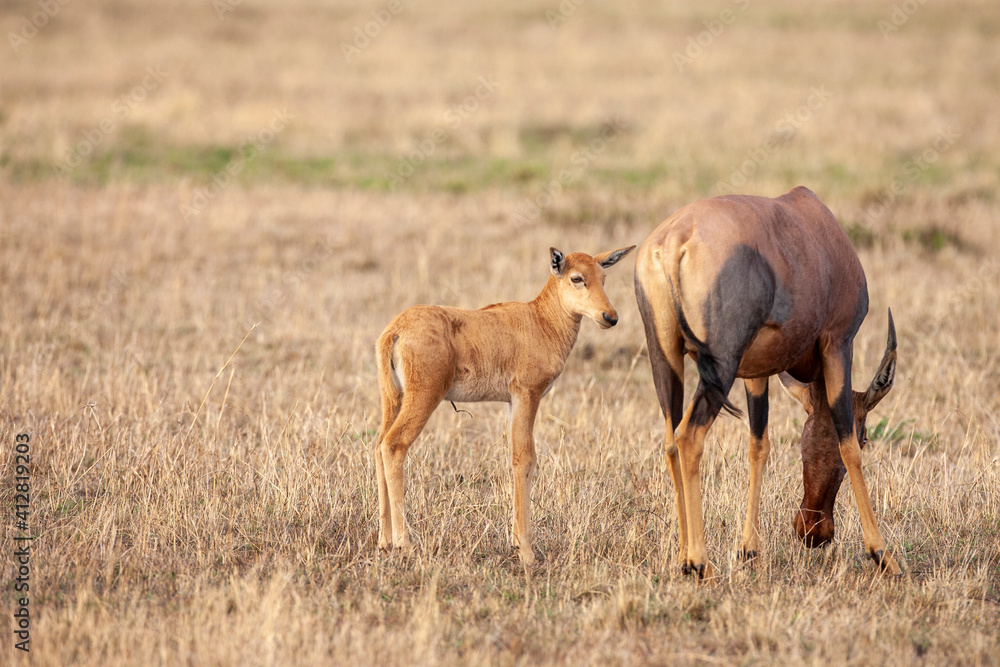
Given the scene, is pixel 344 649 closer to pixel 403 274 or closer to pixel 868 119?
pixel 403 274

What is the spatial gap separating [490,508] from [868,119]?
71.0ft

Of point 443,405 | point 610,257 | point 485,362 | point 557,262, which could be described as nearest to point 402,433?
point 485,362

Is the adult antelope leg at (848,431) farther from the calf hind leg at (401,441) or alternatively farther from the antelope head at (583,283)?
the calf hind leg at (401,441)

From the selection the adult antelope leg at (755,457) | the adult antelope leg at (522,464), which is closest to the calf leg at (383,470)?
the adult antelope leg at (522,464)

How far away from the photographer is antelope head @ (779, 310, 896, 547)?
564cm

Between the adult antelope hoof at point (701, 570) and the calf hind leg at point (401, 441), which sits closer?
the adult antelope hoof at point (701, 570)

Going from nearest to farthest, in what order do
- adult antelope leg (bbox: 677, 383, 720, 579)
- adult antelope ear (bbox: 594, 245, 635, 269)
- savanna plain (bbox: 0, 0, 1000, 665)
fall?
savanna plain (bbox: 0, 0, 1000, 665)
adult antelope leg (bbox: 677, 383, 720, 579)
adult antelope ear (bbox: 594, 245, 635, 269)

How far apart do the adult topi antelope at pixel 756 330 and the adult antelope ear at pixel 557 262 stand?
49 cm

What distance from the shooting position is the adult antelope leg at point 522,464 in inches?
220

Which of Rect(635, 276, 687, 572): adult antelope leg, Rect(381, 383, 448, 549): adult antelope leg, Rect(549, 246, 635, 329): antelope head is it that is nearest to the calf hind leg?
Rect(381, 383, 448, 549): adult antelope leg

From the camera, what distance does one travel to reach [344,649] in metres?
4.36

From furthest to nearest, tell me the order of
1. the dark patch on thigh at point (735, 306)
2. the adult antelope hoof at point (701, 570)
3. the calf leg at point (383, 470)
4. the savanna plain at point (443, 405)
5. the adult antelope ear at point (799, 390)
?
the adult antelope ear at point (799, 390), the calf leg at point (383, 470), the adult antelope hoof at point (701, 570), the dark patch on thigh at point (735, 306), the savanna plain at point (443, 405)

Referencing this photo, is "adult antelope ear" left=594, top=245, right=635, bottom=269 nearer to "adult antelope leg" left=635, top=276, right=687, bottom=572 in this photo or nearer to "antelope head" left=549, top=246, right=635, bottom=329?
"antelope head" left=549, top=246, right=635, bottom=329

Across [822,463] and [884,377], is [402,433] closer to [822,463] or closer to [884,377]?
[822,463]
